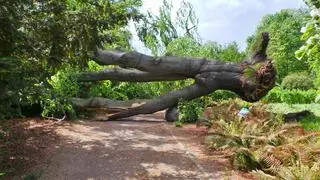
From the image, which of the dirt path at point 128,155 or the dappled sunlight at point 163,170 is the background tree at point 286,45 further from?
the dappled sunlight at point 163,170

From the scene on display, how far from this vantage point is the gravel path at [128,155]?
874cm

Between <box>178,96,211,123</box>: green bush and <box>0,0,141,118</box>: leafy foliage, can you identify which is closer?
<box>0,0,141,118</box>: leafy foliage

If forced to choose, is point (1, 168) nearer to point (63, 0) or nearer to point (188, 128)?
point (63, 0)

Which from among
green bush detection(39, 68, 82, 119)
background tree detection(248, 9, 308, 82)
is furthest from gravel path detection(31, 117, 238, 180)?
background tree detection(248, 9, 308, 82)

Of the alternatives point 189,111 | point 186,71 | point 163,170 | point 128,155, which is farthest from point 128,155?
point 186,71

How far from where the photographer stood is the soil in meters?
8.73

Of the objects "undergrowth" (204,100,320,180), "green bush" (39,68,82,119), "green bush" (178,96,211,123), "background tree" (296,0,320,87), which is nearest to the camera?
"background tree" (296,0,320,87)

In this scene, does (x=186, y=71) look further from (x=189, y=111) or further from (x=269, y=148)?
(x=269, y=148)

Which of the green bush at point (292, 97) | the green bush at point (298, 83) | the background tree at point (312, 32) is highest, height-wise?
the green bush at point (298, 83)

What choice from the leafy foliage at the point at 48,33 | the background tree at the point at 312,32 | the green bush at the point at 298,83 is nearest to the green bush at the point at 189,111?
the leafy foliage at the point at 48,33

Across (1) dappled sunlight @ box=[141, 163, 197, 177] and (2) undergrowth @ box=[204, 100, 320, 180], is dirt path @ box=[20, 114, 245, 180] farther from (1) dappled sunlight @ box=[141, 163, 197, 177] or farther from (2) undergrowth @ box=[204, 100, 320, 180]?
(2) undergrowth @ box=[204, 100, 320, 180]

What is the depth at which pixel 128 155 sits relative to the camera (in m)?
10.1

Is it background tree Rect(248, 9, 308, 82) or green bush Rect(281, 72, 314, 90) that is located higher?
background tree Rect(248, 9, 308, 82)

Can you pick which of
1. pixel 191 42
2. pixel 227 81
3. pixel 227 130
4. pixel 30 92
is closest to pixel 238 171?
pixel 227 130
